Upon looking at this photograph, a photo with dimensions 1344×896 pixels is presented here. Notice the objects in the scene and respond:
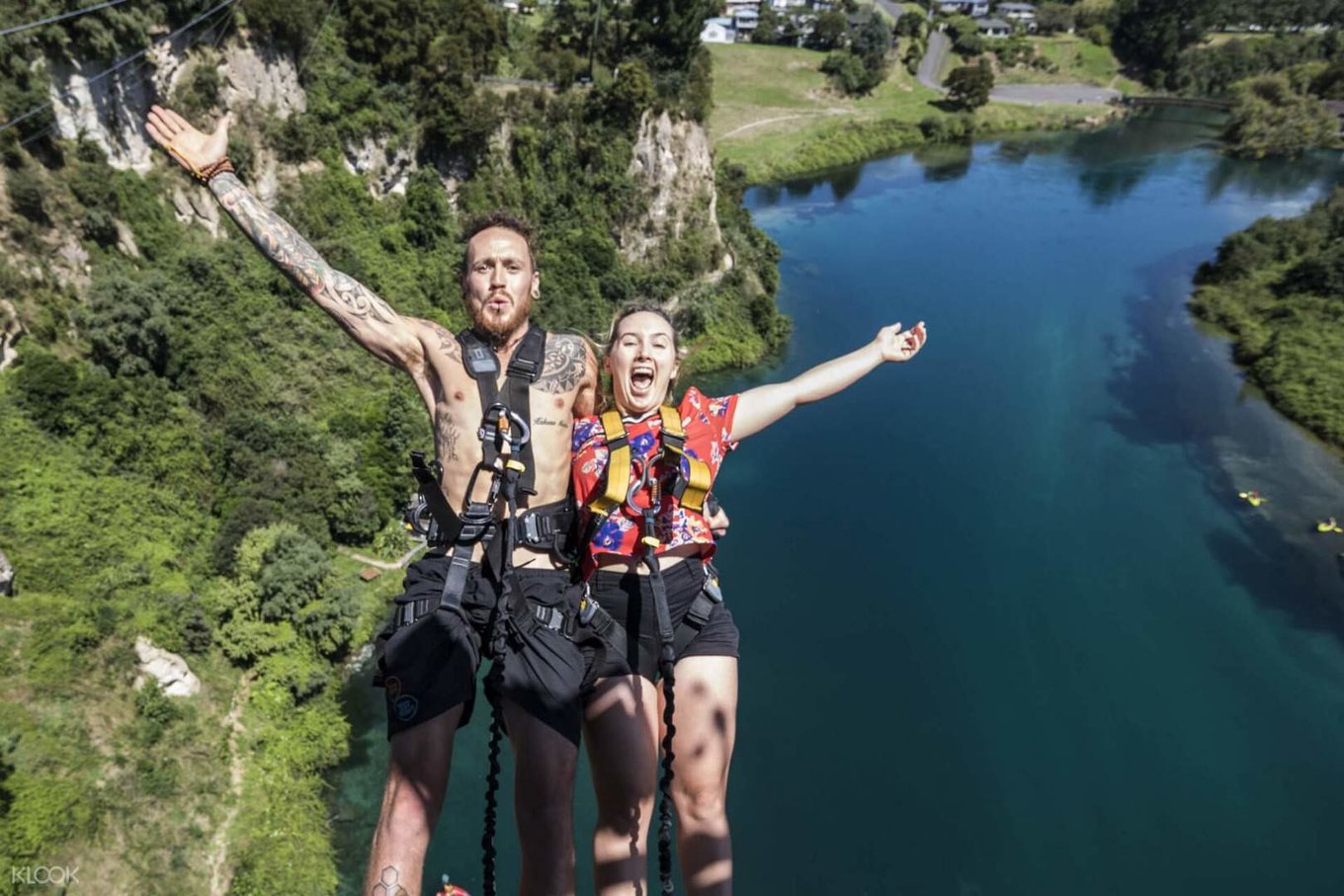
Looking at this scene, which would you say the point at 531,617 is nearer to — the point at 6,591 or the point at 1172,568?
the point at 6,591

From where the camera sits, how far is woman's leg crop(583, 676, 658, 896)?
330 cm

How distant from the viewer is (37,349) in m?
17.3

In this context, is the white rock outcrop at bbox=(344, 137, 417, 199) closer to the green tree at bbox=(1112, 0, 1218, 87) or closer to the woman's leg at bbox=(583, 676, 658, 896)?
the woman's leg at bbox=(583, 676, 658, 896)

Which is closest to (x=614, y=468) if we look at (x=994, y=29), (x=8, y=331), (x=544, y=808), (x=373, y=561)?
(x=544, y=808)

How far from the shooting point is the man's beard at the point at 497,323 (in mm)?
3695

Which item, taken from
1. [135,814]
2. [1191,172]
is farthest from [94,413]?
[1191,172]

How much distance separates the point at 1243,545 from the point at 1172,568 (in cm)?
297

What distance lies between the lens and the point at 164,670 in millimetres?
14734

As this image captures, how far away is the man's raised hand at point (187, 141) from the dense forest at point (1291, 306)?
37355 mm

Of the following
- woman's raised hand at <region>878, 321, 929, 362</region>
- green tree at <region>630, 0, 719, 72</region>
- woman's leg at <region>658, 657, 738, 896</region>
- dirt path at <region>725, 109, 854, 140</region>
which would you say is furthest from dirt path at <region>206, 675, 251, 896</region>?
dirt path at <region>725, 109, 854, 140</region>

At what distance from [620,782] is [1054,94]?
80988 millimetres

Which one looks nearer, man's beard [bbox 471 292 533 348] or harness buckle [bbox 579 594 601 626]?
harness buckle [bbox 579 594 601 626]

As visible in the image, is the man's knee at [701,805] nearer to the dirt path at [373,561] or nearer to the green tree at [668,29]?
the dirt path at [373,561]

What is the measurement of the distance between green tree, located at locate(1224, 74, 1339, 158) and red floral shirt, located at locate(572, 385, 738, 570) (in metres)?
72.3
